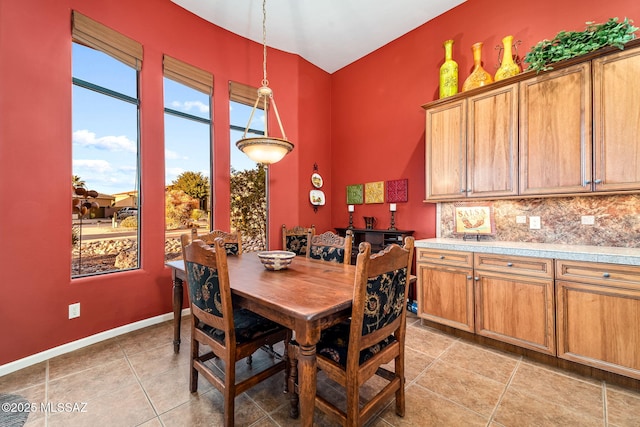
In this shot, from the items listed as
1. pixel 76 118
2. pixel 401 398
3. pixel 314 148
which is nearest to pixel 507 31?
pixel 314 148

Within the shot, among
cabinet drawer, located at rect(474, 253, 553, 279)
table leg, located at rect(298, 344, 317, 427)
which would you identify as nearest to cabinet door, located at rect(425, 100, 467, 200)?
cabinet drawer, located at rect(474, 253, 553, 279)

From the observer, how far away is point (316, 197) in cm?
457

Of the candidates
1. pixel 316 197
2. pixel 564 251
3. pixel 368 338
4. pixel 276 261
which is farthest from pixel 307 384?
pixel 316 197

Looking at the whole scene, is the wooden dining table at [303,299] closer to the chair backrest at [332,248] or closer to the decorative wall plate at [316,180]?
the chair backrest at [332,248]

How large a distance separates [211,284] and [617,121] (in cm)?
318

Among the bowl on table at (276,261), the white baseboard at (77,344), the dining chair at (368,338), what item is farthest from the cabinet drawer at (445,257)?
the white baseboard at (77,344)

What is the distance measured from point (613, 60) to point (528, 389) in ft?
8.44

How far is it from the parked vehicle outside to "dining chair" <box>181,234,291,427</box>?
5.65 feet

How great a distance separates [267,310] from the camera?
148cm

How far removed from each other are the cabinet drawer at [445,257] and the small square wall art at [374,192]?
1.33 metres

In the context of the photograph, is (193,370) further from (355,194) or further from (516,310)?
(355,194)

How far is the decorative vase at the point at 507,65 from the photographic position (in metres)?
2.67

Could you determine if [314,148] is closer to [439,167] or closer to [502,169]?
[439,167]

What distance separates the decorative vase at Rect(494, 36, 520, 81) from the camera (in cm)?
267
